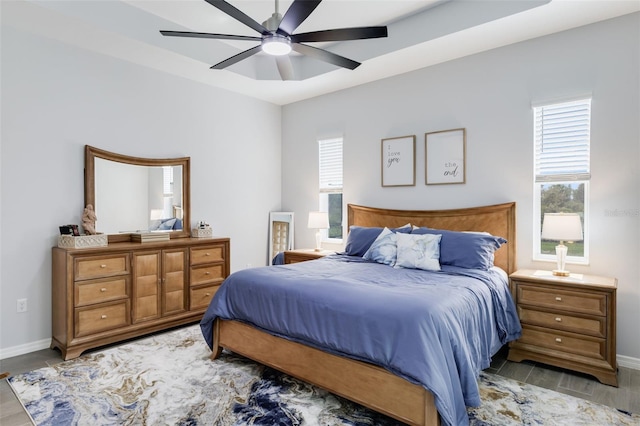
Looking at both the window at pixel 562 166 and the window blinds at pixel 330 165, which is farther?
the window blinds at pixel 330 165

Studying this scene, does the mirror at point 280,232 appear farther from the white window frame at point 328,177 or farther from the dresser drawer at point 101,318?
the dresser drawer at point 101,318

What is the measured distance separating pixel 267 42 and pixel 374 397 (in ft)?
7.92

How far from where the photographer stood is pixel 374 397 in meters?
2.09

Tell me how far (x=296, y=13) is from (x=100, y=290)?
2.89m

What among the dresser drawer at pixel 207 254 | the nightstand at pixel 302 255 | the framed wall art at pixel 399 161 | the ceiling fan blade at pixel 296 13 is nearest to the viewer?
the ceiling fan blade at pixel 296 13

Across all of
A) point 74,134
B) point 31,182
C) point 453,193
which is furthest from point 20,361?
point 453,193

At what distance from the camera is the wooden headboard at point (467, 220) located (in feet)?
11.5

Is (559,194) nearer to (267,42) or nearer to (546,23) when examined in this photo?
(546,23)

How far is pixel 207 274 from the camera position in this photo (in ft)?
13.8

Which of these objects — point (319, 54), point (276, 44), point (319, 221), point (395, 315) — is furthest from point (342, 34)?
point (319, 221)

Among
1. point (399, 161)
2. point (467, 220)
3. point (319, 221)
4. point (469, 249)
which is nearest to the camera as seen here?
point (469, 249)

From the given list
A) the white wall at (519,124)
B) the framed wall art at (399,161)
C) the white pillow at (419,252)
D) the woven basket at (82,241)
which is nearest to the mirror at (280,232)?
the white wall at (519,124)

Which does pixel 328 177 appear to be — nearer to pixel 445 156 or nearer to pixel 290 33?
pixel 445 156

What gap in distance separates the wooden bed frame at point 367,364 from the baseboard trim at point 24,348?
5.51 feet
